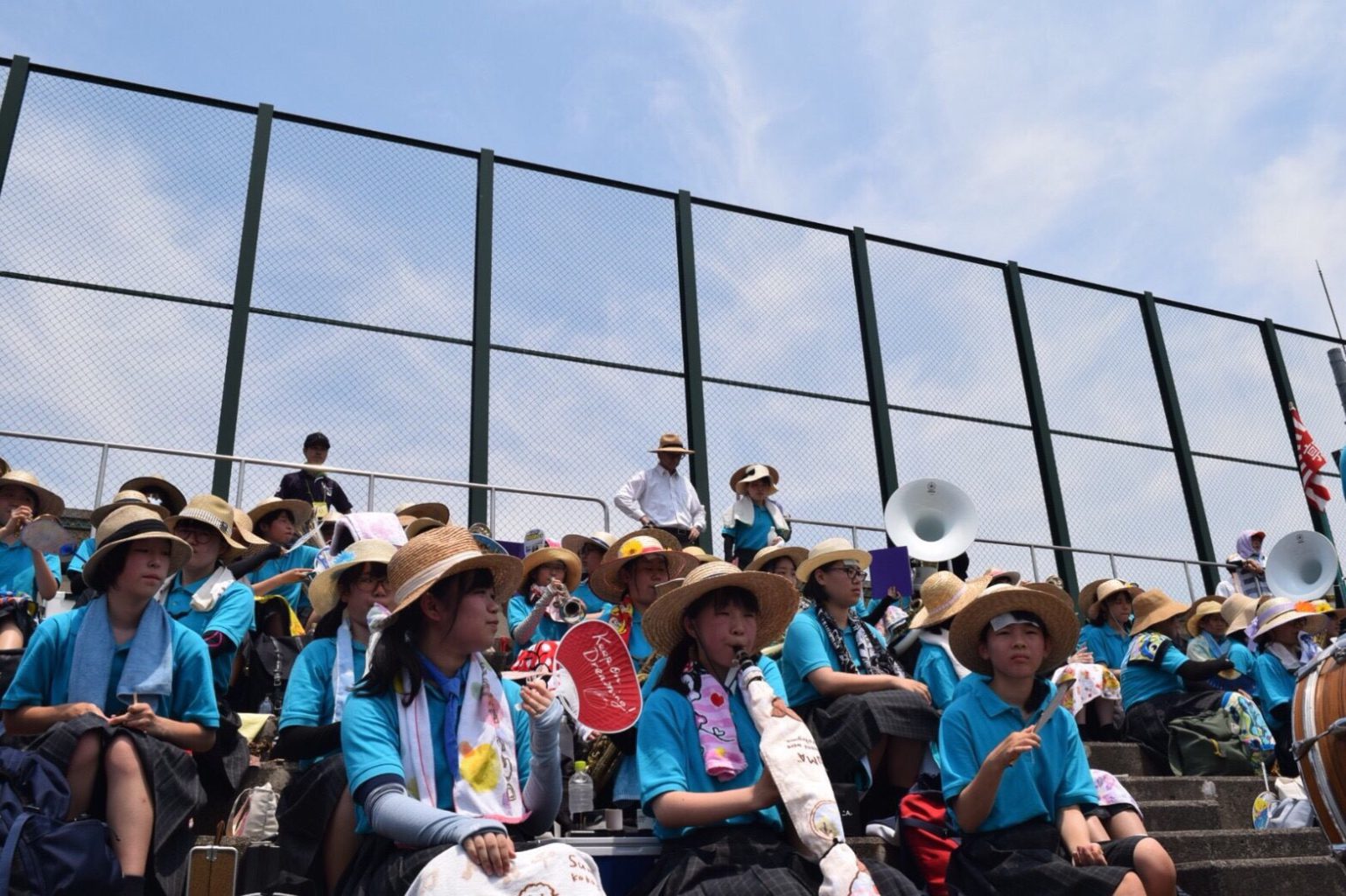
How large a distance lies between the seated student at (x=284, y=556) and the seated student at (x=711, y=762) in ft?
10.3

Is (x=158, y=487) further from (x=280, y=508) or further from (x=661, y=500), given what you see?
(x=661, y=500)

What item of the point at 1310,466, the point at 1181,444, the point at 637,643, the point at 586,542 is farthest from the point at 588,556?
the point at 1310,466

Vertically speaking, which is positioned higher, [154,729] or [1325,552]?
[1325,552]

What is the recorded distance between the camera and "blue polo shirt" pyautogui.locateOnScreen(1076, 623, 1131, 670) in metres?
8.03

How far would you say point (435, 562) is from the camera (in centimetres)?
303

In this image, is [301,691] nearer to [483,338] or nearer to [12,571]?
Result: [12,571]

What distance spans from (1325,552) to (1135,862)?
335 inches

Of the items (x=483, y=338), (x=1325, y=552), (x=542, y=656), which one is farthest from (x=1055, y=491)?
(x=542, y=656)

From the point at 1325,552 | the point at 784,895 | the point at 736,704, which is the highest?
the point at 1325,552

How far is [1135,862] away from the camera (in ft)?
11.7

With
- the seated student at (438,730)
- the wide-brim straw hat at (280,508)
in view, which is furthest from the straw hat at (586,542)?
the seated student at (438,730)

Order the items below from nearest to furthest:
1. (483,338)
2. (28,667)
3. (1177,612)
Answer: (28,667) → (1177,612) → (483,338)

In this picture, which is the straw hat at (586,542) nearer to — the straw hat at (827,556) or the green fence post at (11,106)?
the straw hat at (827,556)

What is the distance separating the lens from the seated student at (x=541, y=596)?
5.96 metres
